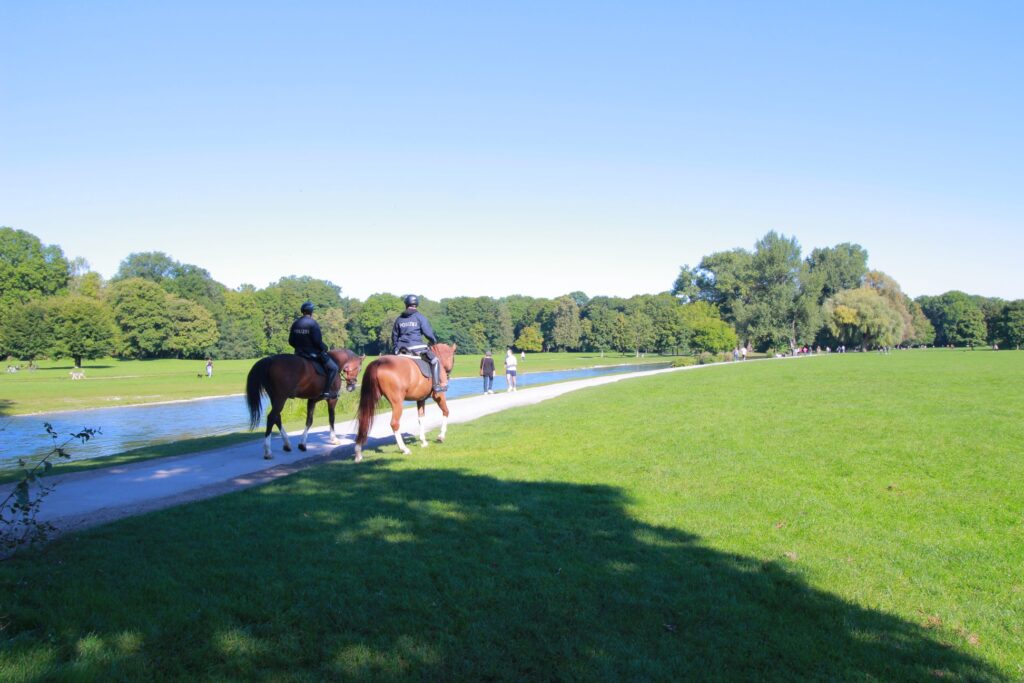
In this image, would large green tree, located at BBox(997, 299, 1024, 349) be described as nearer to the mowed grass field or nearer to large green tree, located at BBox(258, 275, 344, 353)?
large green tree, located at BBox(258, 275, 344, 353)

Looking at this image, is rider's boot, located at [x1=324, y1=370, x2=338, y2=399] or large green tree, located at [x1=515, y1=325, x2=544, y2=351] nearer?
rider's boot, located at [x1=324, y1=370, x2=338, y2=399]

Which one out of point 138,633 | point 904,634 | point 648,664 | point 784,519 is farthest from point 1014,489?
point 138,633

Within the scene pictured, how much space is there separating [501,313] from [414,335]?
116 metres

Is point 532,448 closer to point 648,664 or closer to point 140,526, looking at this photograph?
point 140,526

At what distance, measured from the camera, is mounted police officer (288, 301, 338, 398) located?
1308 cm

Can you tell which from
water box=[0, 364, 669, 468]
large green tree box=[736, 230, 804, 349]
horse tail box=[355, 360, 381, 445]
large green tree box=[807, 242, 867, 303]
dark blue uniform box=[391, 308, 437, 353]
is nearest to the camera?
horse tail box=[355, 360, 381, 445]

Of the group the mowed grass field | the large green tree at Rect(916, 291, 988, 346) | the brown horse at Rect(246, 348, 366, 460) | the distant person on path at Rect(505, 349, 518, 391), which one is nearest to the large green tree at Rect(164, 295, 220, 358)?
the distant person on path at Rect(505, 349, 518, 391)

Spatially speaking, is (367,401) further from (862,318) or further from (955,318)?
(955,318)

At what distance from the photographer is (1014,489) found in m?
8.34

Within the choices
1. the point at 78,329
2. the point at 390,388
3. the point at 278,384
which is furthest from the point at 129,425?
the point at 78,329

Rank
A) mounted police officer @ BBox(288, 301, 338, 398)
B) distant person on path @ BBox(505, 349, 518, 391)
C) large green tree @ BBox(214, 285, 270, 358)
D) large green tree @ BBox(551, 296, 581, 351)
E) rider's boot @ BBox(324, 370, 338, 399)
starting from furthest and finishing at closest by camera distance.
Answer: large green tree @ BBox(551, 296, 581, 351), large green tree @ BBox(214, 285, 270, 358), distant person on path @ BBox(505, 349, 518, 391), rider's boot @ BBox(324, 370, 338, 399), mounted police officer @ BBox(288, 301, 338, 398)

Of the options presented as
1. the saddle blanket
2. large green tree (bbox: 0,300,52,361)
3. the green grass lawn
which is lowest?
the green grass lawn

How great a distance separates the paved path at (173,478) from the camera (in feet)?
26.4

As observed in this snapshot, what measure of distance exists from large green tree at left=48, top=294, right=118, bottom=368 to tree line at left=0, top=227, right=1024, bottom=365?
125mm
